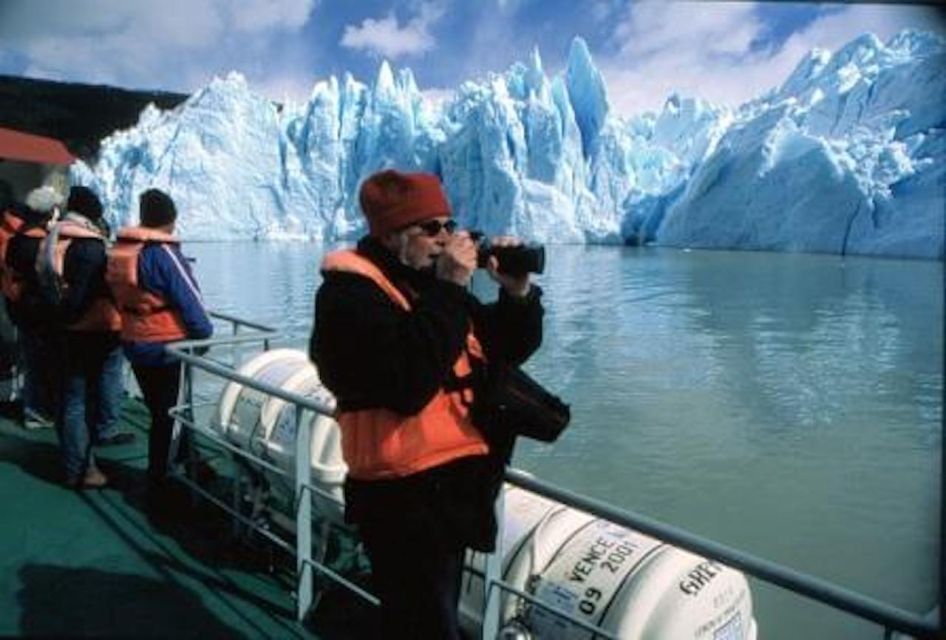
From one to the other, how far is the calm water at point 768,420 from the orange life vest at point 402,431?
28.8 inches

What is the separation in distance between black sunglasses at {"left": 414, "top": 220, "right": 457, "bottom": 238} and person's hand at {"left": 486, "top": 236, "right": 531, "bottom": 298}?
0.11 metres

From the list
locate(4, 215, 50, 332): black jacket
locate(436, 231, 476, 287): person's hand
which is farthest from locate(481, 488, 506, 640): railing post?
locate(4, 215, 50, 332): black jacket

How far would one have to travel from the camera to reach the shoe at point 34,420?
4449mm

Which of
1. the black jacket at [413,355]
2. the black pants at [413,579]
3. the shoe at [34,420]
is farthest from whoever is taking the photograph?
the shoe at [34,420]

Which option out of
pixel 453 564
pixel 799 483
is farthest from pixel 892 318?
pixel 453 564

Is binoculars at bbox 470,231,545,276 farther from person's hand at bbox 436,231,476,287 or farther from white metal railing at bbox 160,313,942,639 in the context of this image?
white metal railing at bbox 160,313,942,639

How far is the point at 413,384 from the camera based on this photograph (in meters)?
1.39

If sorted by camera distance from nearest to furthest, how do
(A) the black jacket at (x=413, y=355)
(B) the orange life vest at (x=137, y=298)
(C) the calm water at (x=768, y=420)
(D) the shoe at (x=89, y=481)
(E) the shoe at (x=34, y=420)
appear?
(A) the black jacket at (x=413, y=355), (B) the orange life vest at (x=137, y=298), (D) the shoe at (x=89, y=481), (E) the shoe at (x=34, y=420), (C) the calm water at (x=768, y=420)

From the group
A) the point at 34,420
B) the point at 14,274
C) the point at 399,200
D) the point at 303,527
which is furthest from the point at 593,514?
the point at 34,420

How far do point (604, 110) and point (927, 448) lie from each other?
33.5 m

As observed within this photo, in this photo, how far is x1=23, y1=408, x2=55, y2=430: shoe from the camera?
445cm

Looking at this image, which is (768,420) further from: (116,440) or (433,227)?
(433,227)

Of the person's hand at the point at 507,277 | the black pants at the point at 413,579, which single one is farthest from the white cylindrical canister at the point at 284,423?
the person's hand at the point at 507,277

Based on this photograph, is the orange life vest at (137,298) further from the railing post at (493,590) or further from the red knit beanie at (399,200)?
the red knit beanie at (399,200)
